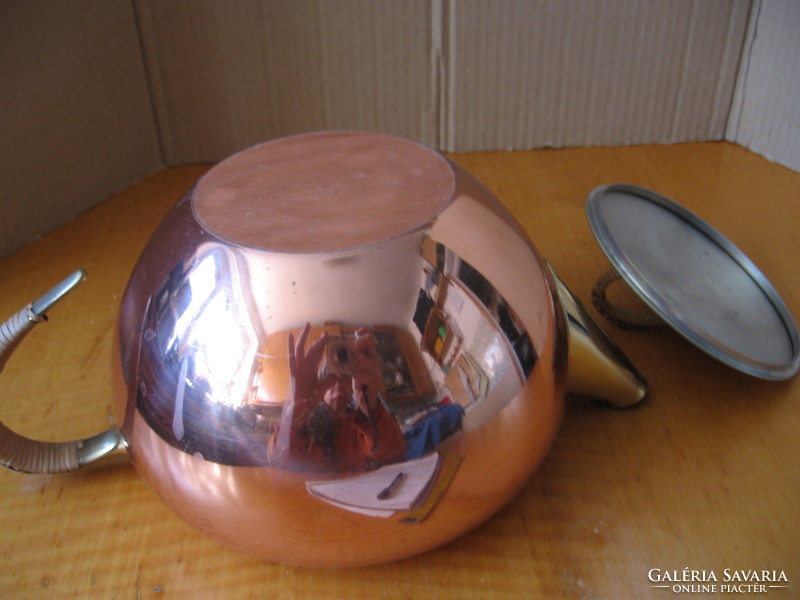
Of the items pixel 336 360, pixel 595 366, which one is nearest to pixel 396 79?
pixel 595 366

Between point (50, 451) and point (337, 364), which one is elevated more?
point (337, 364)

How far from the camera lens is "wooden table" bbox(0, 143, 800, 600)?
1.45ft

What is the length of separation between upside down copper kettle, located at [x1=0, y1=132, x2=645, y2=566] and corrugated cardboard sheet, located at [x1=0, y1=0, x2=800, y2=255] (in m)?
0.43

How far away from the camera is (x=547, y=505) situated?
1.59ft

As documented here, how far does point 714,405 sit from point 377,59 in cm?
54

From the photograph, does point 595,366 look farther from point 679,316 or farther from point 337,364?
point 337,364

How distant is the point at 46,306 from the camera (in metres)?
0.41

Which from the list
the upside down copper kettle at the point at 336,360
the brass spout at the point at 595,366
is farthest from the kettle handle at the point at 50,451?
the brass spout at the point at 595,366

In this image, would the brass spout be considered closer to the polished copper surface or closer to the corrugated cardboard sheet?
the polished copper surface

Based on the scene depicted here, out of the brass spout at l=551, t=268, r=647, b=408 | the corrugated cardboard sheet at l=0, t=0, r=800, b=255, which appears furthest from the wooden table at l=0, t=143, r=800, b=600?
the corrugated cardboard sheet at l=0, t=0, r=800, b=255

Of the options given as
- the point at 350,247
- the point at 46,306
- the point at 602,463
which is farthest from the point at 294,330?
the point at 602,463

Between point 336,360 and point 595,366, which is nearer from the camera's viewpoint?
point 336,360

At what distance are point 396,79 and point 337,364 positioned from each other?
59 centimetres

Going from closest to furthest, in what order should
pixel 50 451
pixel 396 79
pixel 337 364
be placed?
1. pixel 337 364
2. pixel 50 451
3. pixel 396 79
